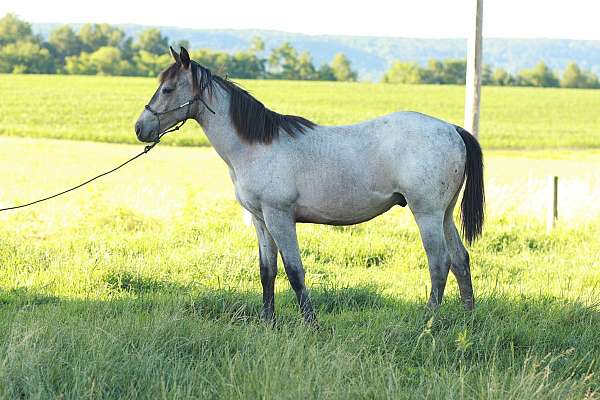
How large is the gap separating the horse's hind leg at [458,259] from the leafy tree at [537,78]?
89.8 meters

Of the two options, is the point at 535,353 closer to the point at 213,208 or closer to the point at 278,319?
the point at 278,319

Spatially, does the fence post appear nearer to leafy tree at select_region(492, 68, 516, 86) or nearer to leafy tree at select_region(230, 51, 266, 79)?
leafy tree at select_region(230, 51, 266, 79)

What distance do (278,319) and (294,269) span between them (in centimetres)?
43

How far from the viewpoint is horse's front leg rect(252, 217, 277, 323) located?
642cm

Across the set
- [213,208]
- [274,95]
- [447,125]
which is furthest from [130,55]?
[447,125]

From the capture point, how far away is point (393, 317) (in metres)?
6.03

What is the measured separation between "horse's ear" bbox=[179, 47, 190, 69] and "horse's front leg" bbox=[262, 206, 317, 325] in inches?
47.9

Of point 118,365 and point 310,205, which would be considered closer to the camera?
point 118,365

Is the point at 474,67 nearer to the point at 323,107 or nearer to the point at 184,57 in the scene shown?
the point at 184,57

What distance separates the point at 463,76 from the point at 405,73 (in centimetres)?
749

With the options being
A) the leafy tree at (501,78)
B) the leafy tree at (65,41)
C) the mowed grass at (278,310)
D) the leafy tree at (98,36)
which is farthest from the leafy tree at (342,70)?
the mowed grass at (278,310)

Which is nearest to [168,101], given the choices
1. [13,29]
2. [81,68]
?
[81,68]

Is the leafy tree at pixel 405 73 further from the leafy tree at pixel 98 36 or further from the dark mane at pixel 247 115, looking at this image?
the dark mane at pixel 247 115

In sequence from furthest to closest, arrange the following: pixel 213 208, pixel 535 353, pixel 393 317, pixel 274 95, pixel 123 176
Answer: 1. pixel 274 95
2. pixel 123 176
3. pixel 213 208
4. pixel 393 317
5. pixel 535 353
